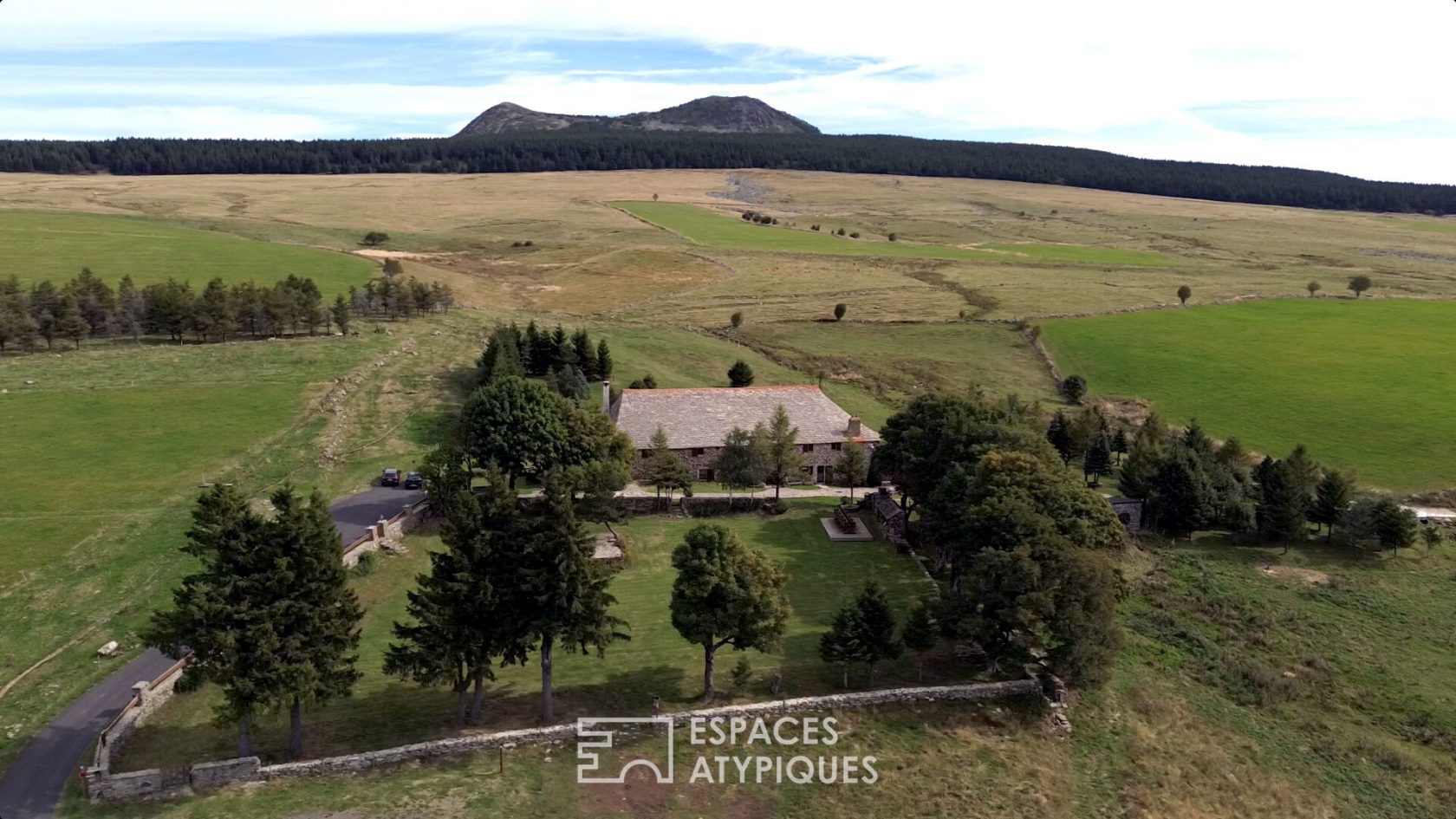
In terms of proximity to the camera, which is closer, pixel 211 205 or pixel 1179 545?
pixel 1179 545

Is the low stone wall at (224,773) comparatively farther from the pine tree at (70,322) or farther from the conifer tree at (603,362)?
the pine tree at (70,322)

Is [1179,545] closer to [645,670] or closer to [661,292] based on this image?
[645,670]

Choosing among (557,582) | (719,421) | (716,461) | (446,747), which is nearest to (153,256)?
(719,421)

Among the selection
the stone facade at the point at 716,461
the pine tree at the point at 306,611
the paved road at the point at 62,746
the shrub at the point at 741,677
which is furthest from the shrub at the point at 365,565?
the shrub at the point at 741,677

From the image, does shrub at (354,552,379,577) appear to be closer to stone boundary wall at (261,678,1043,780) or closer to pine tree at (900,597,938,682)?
stone boundary wall at (261,678,1043,780)

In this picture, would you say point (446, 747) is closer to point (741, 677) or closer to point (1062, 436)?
point (741, 677)

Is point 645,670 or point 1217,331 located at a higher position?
point 1217,331

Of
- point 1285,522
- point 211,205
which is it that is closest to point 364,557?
point 1285,522

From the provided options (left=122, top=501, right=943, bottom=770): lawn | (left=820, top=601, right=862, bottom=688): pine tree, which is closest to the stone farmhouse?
(left=122, top=501, right=943, bottom=770): lawn
